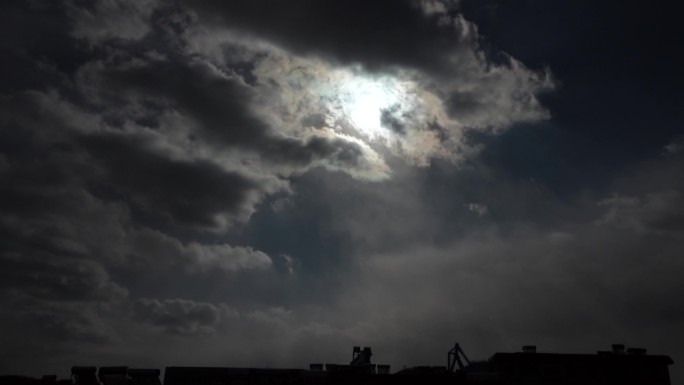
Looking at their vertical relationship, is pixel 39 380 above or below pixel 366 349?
below

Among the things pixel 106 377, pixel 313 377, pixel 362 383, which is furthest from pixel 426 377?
pixel 106 377

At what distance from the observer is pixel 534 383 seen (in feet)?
142

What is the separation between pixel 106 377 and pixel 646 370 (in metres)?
43.5

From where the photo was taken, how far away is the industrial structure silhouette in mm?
41406

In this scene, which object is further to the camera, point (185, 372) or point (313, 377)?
point (185, 372)

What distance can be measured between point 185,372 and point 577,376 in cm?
3331

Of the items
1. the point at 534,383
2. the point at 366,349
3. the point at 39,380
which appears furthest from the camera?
the point at 366,349

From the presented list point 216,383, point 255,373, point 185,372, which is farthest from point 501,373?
point 185,372

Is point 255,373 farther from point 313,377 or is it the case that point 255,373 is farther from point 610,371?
point 610,371

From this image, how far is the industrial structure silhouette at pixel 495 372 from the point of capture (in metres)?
41.4

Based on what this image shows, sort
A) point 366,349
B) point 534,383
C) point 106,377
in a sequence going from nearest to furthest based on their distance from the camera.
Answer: point 106,377 < point 534,383 < point 366,349

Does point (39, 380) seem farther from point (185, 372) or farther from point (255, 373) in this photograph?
point (255, 373)

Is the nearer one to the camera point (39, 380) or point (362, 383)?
point (362, 383)

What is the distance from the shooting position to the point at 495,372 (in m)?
43.9
